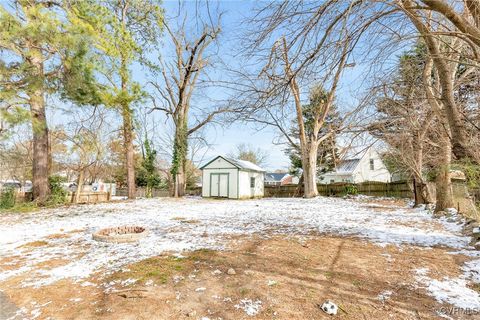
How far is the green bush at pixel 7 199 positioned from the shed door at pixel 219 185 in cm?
977

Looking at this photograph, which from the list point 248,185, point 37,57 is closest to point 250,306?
point 37,57

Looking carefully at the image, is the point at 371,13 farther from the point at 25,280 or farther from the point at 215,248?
the point at 25,280

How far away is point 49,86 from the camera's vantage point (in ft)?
19.9

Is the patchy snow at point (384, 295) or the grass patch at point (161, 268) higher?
the grass patch at point (161, 268)

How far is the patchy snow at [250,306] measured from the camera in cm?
197

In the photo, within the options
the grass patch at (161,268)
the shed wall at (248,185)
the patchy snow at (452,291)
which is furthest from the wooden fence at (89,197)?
the patchy snow at (452,291)

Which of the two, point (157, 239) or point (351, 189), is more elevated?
point (351, 189)

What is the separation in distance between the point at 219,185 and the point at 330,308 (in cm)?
1455

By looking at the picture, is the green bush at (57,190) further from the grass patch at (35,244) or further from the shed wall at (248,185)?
the shed wall at (248,185)

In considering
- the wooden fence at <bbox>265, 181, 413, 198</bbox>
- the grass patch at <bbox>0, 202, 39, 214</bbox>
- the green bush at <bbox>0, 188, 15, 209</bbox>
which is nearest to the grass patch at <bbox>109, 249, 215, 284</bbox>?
the grass patch at <bbox>0, 202, 39, 214</bbox>

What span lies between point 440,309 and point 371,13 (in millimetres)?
2745

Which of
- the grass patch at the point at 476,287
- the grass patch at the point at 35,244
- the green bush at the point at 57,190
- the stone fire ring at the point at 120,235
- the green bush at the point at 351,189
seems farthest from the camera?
the green bush at the point at 351,189

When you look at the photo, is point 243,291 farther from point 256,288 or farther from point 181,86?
point 181,86

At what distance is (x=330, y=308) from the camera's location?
1981 millimetres
